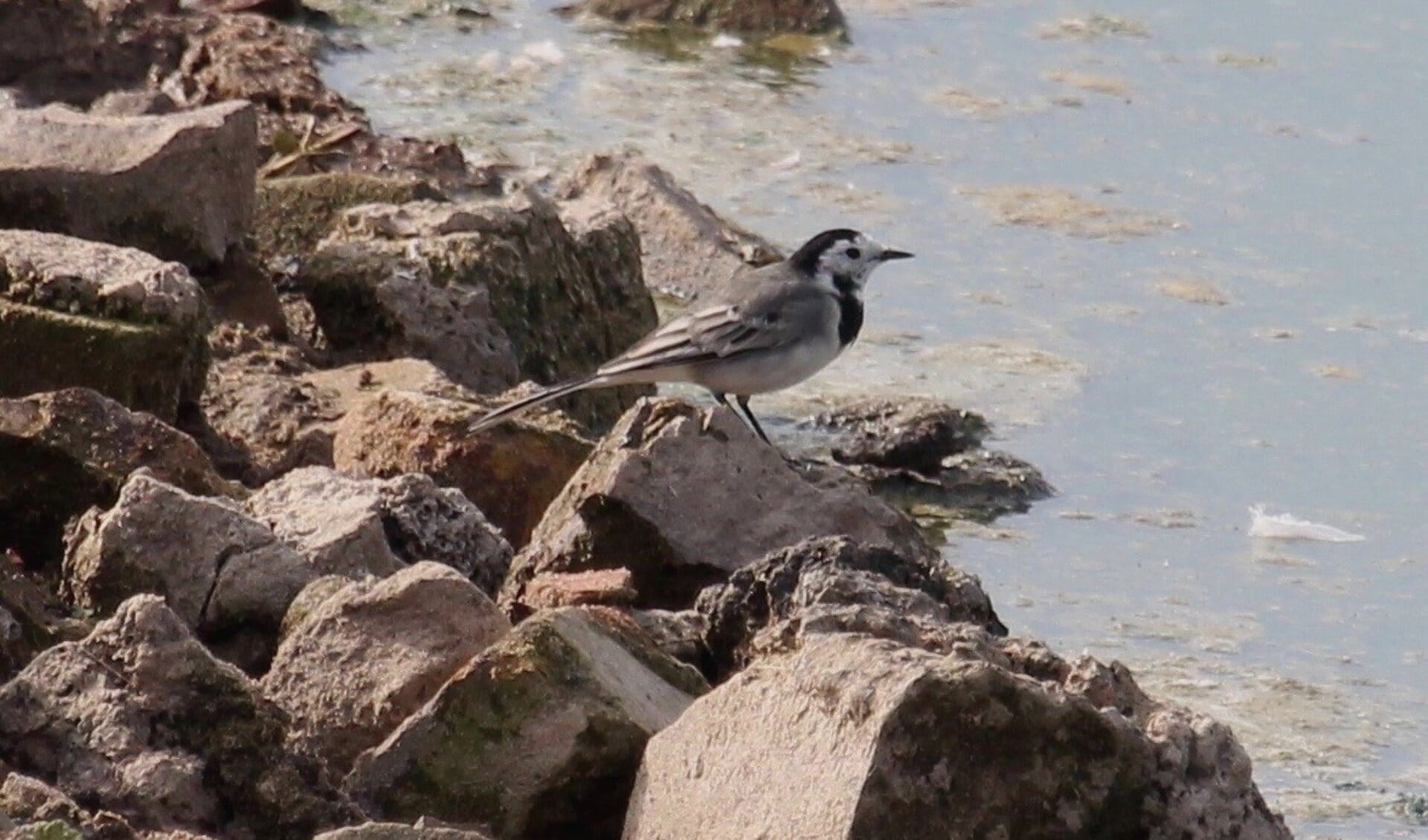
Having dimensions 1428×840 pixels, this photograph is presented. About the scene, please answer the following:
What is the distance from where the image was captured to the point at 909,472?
8883mm

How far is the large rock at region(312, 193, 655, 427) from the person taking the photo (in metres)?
7.93

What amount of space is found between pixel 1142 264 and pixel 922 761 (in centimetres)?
712

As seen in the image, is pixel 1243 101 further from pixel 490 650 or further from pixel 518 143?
pixel 490 650

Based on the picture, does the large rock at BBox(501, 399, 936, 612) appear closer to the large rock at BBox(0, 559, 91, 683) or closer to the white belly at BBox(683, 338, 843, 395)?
the large rock at BBox(0, 559, 91, 683)

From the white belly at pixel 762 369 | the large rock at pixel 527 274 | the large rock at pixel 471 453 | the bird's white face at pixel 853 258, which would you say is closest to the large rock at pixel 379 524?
the large rock at pixel 471 453

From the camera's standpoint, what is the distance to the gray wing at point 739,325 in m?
7.98

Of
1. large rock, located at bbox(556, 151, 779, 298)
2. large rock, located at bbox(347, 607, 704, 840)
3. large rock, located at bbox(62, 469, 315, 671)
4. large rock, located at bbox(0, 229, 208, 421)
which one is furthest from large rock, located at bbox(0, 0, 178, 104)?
large rock, located at bbox(347, 607, 704, 840)

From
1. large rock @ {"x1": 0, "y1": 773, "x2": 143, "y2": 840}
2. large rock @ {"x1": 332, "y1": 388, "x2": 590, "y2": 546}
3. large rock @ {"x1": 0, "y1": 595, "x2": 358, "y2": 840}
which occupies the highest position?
large rock @ {"x1": 0, "y1": 773, "x2": 143, "y2": 840}

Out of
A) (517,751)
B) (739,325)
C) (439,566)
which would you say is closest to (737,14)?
(739,325)

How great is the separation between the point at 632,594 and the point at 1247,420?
4622mm

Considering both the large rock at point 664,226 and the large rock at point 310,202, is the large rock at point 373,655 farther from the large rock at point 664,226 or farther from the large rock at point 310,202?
the large rock at point 664,226

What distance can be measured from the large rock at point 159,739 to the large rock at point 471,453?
2199 mm

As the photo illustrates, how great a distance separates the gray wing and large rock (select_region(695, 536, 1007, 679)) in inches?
106

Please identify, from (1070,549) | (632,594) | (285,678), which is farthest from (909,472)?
(285,678)
